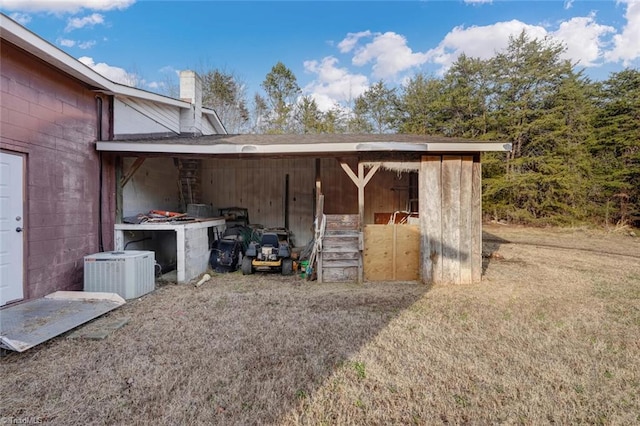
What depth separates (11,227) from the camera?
3252 mm

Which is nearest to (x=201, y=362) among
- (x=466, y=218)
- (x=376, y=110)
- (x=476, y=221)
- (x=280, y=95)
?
(x=466, y=218)

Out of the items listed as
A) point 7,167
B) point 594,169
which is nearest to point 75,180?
point 7,167

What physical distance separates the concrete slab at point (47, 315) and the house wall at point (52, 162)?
33 cm

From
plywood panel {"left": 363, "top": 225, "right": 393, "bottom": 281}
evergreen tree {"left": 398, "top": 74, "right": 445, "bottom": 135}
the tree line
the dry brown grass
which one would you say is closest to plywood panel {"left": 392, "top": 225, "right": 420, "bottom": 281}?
plywood panel {"left": 363, "top": 225, "right": 393, "bottom": 281}

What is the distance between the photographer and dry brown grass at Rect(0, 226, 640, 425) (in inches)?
70.7

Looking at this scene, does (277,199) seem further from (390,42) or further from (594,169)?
(594,169)

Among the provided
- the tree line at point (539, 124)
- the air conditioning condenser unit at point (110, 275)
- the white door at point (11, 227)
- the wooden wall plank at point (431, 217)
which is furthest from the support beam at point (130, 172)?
the tree line at point (539, 124)

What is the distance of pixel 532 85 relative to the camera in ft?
44.0

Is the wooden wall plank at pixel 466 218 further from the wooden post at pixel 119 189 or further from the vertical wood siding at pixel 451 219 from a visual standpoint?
the wooden post at pixel 119 189

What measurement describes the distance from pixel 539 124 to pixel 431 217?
1179 centimetres

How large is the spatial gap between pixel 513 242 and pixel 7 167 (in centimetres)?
1143

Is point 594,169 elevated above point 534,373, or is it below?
above

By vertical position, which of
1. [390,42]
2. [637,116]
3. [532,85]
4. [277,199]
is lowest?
[277,199]

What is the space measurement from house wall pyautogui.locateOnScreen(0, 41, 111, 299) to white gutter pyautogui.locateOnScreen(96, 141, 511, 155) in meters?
0.51
